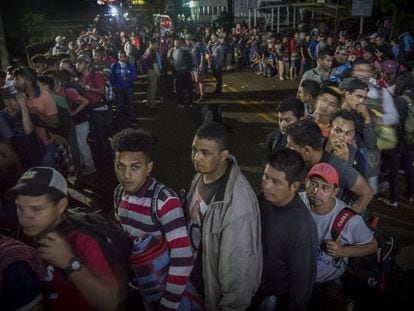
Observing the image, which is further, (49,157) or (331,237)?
(49,157)

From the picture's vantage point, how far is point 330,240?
9.41 feet

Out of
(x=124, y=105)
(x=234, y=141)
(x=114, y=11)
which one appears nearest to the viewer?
(x=234, y=141)

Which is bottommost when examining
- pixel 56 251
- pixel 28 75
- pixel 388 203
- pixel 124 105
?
pixel 388 203

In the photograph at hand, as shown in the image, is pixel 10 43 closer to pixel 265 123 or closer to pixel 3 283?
pixel 265 123

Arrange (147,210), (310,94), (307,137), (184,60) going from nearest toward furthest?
(147,210) < (307,137) < (310,94) < (184,60)

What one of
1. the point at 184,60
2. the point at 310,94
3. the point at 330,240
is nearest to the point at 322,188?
the point at 330,240

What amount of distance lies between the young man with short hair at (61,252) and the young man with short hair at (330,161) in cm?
200

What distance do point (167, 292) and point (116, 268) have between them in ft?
1.50

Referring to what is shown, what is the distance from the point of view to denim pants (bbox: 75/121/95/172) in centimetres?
721

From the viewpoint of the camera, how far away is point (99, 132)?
784 centimetres

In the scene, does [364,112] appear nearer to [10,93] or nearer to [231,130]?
[10,93]

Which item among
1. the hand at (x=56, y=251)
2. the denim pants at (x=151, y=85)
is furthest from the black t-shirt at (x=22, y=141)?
the denim pants at (x=151, y=85)

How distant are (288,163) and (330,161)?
0.89m

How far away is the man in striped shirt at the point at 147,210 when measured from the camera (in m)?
2.50
